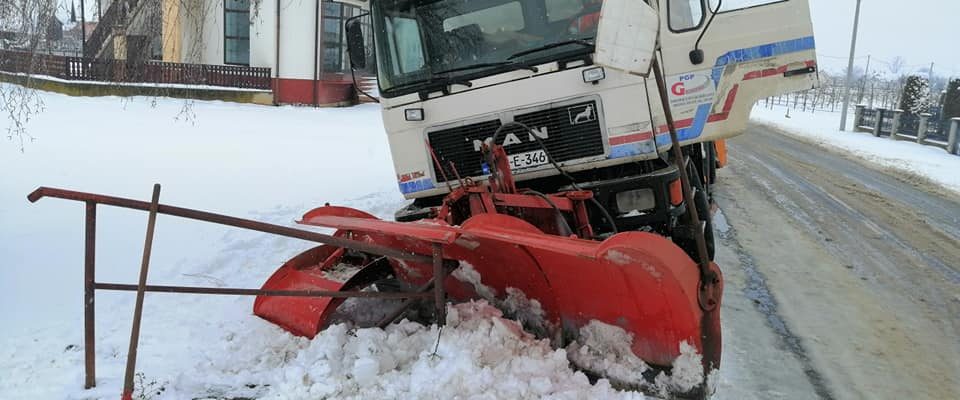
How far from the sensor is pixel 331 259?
14.3 feet

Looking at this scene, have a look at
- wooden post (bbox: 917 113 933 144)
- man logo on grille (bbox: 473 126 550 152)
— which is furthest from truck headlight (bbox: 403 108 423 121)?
wooden post (bbox: 917 113 933 144)

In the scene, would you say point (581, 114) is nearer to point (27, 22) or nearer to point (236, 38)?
point (27, 22)

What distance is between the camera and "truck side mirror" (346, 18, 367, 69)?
512cm

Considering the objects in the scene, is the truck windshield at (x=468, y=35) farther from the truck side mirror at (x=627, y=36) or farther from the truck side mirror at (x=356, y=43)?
the truck side mirror at (x=627, y=36)

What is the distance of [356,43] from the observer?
516cm

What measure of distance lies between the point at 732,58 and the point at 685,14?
43cm

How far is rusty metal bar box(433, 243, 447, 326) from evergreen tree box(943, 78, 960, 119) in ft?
72.1

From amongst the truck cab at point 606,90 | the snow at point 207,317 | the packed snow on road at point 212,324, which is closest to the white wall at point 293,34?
the snow at point 207,317

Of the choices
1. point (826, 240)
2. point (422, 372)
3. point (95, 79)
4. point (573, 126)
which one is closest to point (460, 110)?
point (573, 126)

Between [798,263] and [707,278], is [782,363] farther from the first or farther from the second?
[798,263]

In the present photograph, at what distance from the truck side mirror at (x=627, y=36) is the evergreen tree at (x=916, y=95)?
26226 mm

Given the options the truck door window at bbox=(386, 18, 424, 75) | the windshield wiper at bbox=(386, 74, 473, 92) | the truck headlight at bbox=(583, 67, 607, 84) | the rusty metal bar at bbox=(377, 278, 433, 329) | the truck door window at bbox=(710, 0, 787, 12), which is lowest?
the rusty metal bar at bbox=(377, 278, 433, 329)

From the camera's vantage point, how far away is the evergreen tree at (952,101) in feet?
65.2

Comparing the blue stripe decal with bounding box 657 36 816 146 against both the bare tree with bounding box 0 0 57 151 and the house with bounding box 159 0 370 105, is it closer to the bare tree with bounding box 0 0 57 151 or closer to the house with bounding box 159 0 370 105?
the bare tree with bounding box 0 0 57 151
